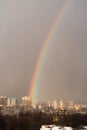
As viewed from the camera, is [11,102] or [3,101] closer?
[3,101]

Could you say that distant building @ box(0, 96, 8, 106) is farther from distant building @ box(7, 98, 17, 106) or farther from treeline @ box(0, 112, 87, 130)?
treeline @ box(0, 112, 87, 130)

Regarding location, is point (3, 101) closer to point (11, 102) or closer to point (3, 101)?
point (3, 101)

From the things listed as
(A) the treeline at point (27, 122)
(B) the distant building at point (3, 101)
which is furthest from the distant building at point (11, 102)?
(A) the treeline at point (27, 122)

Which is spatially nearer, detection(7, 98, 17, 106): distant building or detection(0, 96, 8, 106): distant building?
detection(0, 96, 8, 106): distant building

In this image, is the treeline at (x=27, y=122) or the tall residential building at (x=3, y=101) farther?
the tall residential building at (x=3, y=101)

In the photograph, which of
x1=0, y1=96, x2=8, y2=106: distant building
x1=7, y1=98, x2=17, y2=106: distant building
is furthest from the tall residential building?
x1=7, y1=98, x2=17, y2=106: distant building

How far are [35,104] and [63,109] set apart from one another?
9518 mm

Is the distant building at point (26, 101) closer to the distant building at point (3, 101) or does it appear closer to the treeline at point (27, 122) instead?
the distant building at point (3, 101)

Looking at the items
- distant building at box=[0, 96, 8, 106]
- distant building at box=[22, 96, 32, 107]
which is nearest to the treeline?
distant building at box=[22, 96, 32, 107]

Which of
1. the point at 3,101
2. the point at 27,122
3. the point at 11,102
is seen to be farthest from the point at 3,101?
the point at 27,122

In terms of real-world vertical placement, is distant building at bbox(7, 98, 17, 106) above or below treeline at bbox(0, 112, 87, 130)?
above

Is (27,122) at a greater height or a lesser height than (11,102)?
lesser

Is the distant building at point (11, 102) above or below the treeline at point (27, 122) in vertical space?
above

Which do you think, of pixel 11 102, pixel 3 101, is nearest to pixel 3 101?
pixel 3 101
